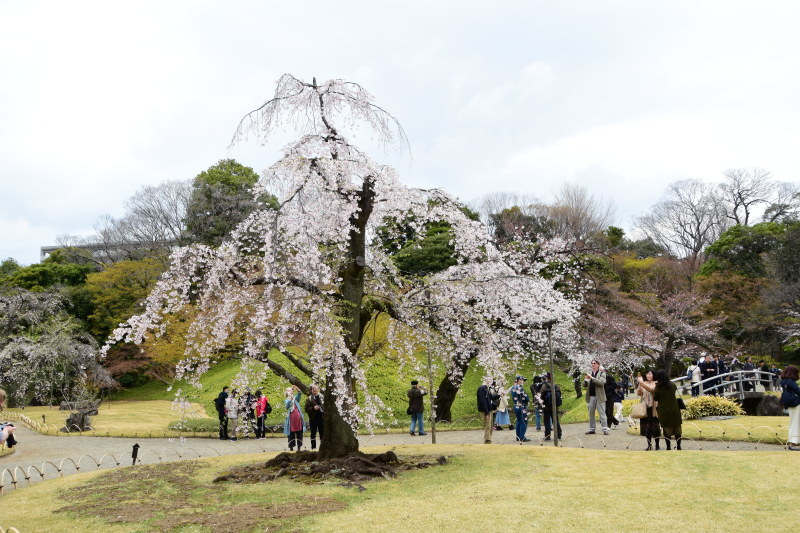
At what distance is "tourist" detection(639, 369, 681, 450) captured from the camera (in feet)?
33.2

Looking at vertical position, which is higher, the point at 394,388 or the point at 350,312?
the point at 350,312

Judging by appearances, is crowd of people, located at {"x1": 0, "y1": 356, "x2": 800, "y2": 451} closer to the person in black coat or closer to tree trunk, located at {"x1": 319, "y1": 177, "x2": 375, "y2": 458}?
the person in black coat

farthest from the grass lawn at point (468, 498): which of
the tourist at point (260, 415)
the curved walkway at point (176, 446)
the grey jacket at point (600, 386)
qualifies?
the tourist at point (260, 415)

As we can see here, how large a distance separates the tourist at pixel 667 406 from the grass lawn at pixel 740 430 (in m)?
2.19

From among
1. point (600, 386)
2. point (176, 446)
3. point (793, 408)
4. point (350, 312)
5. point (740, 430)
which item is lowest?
point (176, 446)

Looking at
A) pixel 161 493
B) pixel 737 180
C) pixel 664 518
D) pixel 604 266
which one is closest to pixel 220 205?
pixel 604 266

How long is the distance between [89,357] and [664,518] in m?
29.6

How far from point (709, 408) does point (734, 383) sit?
5303 millimetres

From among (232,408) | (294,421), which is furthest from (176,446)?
(294,421)

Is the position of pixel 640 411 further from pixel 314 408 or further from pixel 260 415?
pixel 260 415

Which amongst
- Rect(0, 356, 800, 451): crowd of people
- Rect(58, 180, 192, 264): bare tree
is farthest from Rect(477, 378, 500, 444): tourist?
Rect(58, 180, 192, 264): bare tree

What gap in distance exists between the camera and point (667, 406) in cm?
1030

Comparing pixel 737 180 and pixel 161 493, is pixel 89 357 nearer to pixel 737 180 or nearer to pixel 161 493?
pixel 161 493

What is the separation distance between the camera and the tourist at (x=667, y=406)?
10.1m
